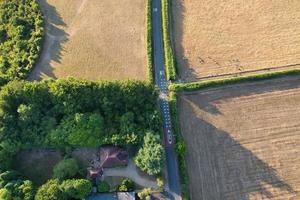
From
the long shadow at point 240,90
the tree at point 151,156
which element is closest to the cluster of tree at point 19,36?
the tree at point 151,156

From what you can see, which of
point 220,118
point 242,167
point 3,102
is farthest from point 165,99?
point 3,102

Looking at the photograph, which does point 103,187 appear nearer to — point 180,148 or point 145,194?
point 145,194

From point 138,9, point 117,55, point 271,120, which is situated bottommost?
point 271,120

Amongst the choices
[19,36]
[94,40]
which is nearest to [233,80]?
[94,40]

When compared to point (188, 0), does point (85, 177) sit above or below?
below

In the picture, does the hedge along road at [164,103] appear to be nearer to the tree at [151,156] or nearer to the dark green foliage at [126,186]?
Answer: the tree at [151,156]

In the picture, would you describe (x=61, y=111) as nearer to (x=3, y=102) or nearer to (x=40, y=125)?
(x=40, y=125)
